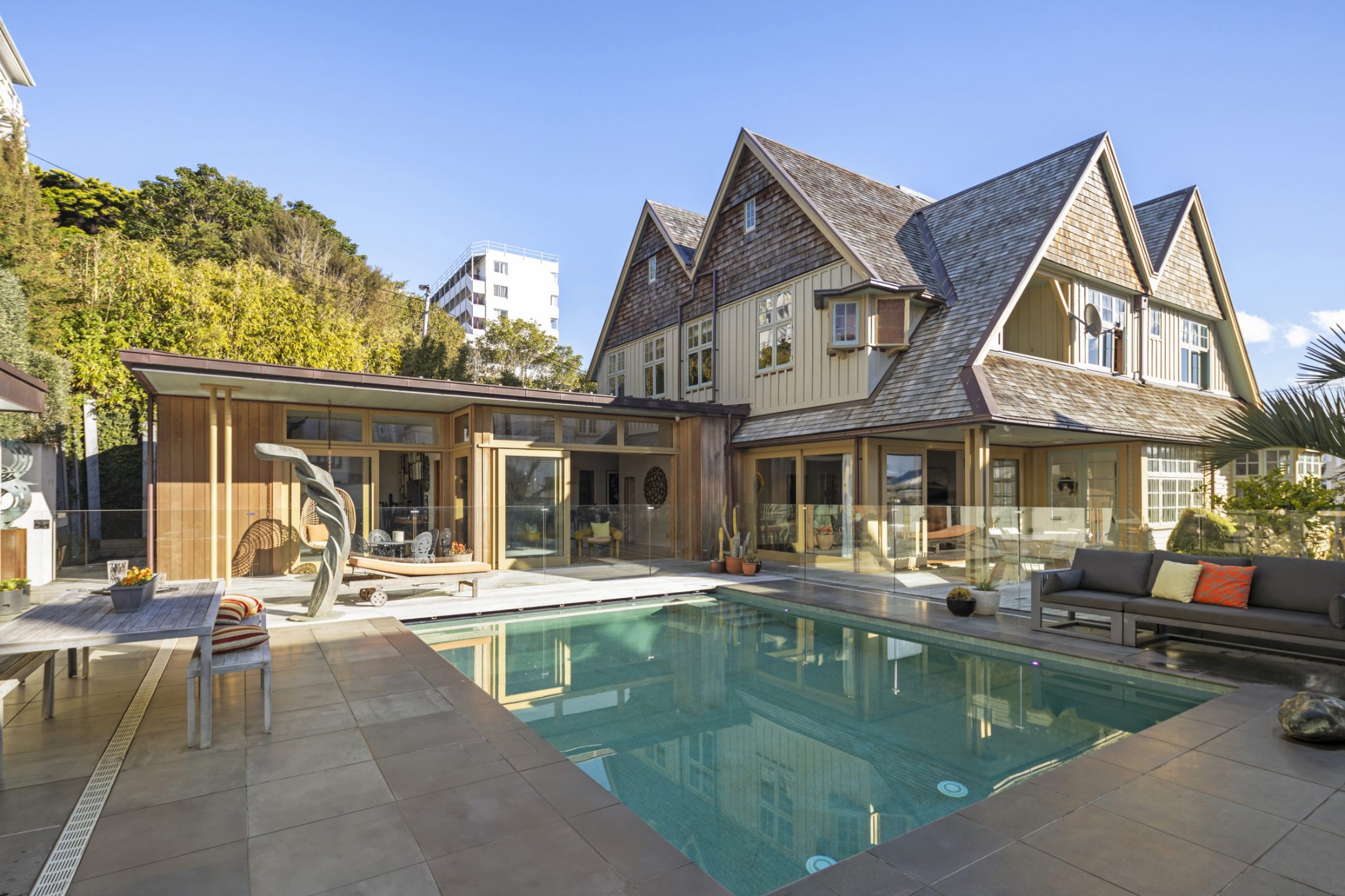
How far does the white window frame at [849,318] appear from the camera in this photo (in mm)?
11938

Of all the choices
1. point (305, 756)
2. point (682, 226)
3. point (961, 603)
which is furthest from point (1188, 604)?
point (682, 226)

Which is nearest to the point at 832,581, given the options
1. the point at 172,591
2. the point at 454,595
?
the point at 454,595

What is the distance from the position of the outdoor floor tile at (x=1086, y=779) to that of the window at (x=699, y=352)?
1198 cm

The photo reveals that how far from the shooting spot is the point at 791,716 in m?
5.50

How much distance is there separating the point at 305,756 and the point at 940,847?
349 cm

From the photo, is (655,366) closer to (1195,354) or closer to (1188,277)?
(1188,277)

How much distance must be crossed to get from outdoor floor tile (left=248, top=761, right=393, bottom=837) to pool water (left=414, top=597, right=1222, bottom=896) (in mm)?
1333

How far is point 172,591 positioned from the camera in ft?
18.1

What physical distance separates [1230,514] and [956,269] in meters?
6.45

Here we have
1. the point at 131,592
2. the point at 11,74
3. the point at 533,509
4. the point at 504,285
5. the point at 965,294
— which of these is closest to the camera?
the point at 131,592

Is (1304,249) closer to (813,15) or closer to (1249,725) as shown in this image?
(813,15)

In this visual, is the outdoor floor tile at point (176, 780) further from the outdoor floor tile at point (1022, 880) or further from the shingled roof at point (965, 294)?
the shingled roof at point (965, 294)

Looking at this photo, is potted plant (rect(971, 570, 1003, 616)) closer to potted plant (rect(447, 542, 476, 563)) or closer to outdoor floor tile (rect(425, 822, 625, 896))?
outdoor floor tile (rect(425, 822, 625, 896))

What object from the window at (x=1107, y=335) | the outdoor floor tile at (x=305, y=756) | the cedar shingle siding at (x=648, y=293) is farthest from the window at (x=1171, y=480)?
the outdoor floor tile at (x=305, y=756)
